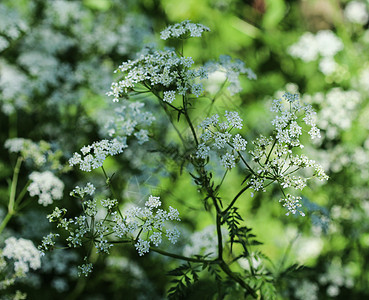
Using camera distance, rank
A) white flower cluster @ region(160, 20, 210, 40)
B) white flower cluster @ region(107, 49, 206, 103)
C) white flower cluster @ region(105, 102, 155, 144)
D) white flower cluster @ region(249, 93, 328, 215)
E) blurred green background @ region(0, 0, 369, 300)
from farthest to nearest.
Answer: blurred green background @ region(0, 0, 369, 300) → white flower cluster @ region(105, 102, 155, 144) → white flower cluster @ region(160, 20, 210, 40) → white flower cluster @ region(107, 49, 206, 103) → white flower cluster @ region(249, 93, 328, 215)

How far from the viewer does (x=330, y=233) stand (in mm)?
4328

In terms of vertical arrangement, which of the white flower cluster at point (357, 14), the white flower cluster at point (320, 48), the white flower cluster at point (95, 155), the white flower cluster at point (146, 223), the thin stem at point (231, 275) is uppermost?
the white flower cluster at point (357, 14)

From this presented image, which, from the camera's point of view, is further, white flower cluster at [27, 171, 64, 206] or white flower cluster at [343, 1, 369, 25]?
white flower cluster at [343, 1, 369, 25]

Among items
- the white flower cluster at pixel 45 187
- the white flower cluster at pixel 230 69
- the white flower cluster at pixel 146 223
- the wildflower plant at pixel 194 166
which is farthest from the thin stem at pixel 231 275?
the white flower cluster at pixel 45 187

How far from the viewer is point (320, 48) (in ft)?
18.4

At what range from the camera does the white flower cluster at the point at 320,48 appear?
5.59 meters

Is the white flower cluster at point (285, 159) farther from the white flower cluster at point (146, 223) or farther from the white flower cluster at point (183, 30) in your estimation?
the white flower cluster at point (183, 30)

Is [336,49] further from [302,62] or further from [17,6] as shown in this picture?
[17,6]

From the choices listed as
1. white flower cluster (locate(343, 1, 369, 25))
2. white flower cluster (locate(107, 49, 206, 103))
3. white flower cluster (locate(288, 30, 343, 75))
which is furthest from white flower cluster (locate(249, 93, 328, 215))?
white flower cluster (locate(343, 1, 369, 25))

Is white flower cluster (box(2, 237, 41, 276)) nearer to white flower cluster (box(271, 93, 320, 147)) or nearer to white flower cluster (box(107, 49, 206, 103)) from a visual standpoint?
white flower cluster (box(107, 49, 206, 103))

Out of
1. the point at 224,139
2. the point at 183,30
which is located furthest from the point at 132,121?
the point at 224,139

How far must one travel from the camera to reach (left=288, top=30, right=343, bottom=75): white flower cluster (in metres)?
5.59

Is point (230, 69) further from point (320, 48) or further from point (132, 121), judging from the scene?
point (320, 48)

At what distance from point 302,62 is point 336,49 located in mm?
573
